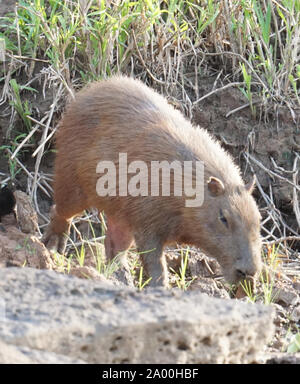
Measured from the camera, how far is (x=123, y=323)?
3193 millimetres

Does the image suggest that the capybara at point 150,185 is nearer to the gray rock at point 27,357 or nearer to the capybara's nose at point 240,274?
the capybara's nose at point 240,274

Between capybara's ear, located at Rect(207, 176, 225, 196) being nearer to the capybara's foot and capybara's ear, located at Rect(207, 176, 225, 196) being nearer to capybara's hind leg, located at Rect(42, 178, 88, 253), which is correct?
capybara's hind leg, located at Rect(42, 178, 88, 253)

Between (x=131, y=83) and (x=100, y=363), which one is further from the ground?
(x=131, y=83)

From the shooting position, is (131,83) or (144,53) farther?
(144,53)

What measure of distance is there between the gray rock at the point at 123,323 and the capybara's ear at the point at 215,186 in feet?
6.06

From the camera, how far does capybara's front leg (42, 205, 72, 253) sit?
6.48 meters

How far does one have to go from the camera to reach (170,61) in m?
7.13

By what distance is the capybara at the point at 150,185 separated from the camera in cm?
537

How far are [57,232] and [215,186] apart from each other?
1.69m

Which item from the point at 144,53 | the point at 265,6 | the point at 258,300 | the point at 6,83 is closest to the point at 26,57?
the point at 6,83
